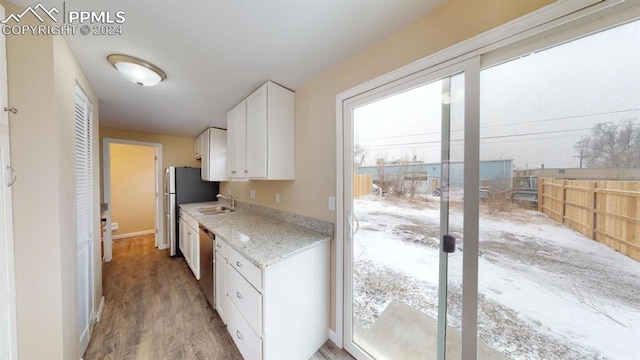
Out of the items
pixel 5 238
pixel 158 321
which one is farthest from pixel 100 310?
pixel 5 238

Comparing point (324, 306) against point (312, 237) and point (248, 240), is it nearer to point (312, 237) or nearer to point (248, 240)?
point (312, 237)

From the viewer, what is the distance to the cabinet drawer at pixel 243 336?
1.27 meters

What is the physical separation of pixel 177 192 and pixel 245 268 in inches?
110

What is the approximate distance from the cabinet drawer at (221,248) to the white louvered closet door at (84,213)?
0.90 m

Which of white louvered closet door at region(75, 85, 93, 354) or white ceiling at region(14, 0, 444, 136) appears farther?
white louvered closet door at region(75, 85, 93, 354)

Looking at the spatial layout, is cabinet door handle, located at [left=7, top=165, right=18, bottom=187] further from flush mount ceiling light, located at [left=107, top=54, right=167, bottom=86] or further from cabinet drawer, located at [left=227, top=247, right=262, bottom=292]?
cabinet drawer, located at [left=227, top=247, right=262, bottom=292]

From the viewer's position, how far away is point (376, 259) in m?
1.44

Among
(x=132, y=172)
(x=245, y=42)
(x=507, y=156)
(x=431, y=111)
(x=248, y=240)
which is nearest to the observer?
(x=507, y=156)

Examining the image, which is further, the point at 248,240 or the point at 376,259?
the point at 248,240

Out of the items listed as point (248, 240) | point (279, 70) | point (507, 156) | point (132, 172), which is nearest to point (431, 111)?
point (507, 156)

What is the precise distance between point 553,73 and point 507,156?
0.35 meters

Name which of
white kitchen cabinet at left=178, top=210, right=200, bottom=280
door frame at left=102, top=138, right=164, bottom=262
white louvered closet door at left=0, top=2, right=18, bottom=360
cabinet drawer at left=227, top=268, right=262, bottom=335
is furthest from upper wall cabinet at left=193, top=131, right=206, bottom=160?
cabinet drawer at left=227, top=268, right=262, bottom=335

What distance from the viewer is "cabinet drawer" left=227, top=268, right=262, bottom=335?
1.24m

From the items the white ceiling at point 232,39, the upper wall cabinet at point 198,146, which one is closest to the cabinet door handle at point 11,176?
the white ceiling at point 232,39
